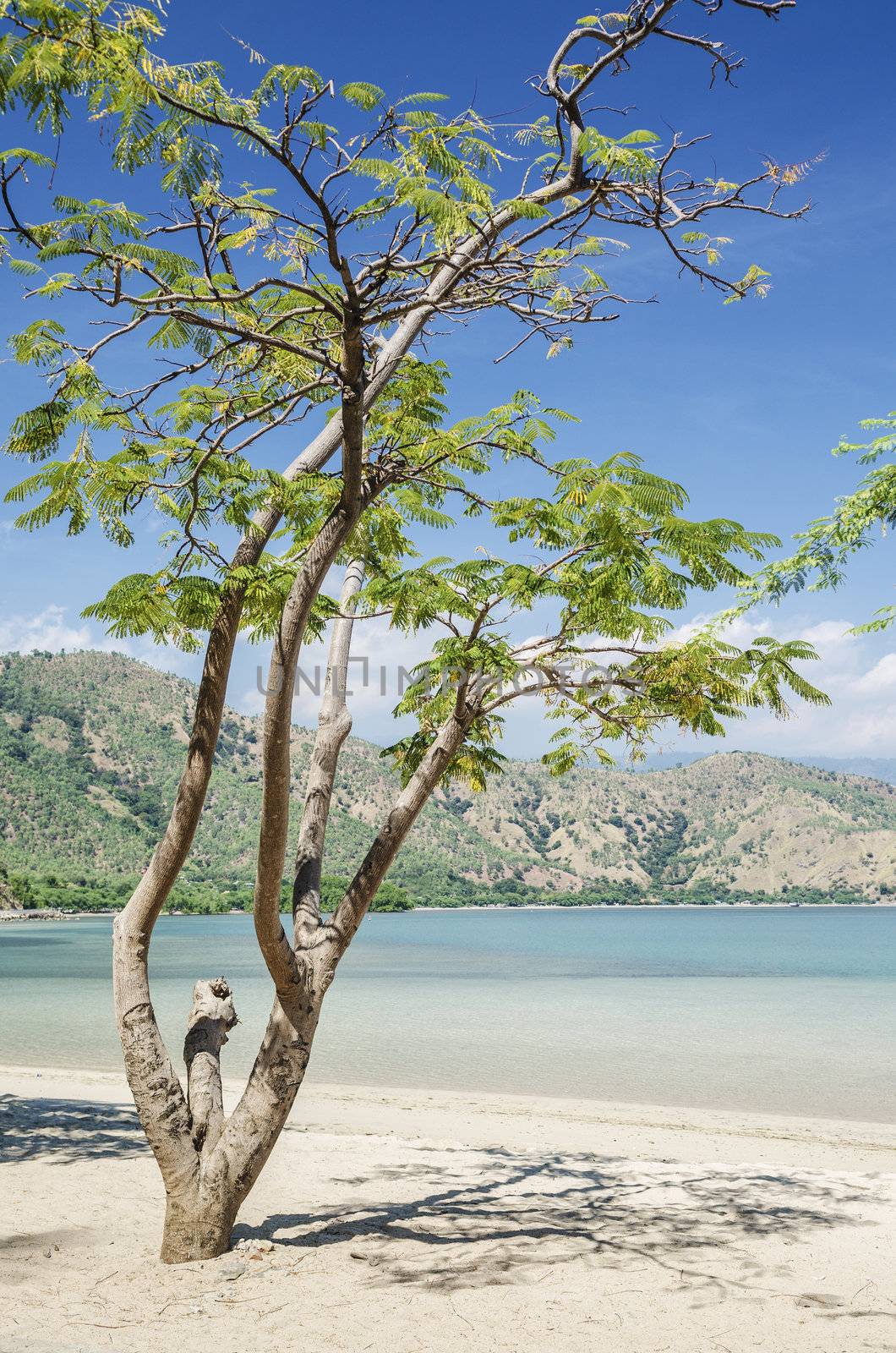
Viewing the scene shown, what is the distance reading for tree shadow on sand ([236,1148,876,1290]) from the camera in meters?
5.14

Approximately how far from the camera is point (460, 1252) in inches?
209

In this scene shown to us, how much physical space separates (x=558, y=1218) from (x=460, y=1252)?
1021 mm

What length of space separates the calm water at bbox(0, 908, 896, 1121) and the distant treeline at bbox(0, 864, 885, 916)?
13.6m

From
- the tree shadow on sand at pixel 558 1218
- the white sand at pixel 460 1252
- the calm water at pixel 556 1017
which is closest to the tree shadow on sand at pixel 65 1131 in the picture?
the white sand at pixel 460 1252

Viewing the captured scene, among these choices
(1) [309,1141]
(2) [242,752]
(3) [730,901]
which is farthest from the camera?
(3) [730,901]

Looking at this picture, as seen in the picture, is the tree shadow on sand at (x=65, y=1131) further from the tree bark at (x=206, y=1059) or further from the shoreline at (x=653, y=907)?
the shoreline at (x=653, y=907)

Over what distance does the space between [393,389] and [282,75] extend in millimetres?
2518

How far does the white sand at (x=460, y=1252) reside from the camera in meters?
4.25

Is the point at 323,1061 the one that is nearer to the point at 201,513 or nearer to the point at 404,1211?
the point at 404,1211

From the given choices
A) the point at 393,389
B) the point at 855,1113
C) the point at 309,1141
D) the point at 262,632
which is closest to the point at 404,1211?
the point at 309,1141

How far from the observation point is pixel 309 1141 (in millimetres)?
8742

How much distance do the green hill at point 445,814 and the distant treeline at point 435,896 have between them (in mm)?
293

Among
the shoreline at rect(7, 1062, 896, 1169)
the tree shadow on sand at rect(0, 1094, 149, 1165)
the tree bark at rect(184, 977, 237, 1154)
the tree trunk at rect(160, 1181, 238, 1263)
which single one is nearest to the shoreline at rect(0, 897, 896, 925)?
the shoreline at rect(7, 1062, 896, 1169)

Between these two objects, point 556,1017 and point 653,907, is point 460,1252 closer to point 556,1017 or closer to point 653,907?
point 556,1017
